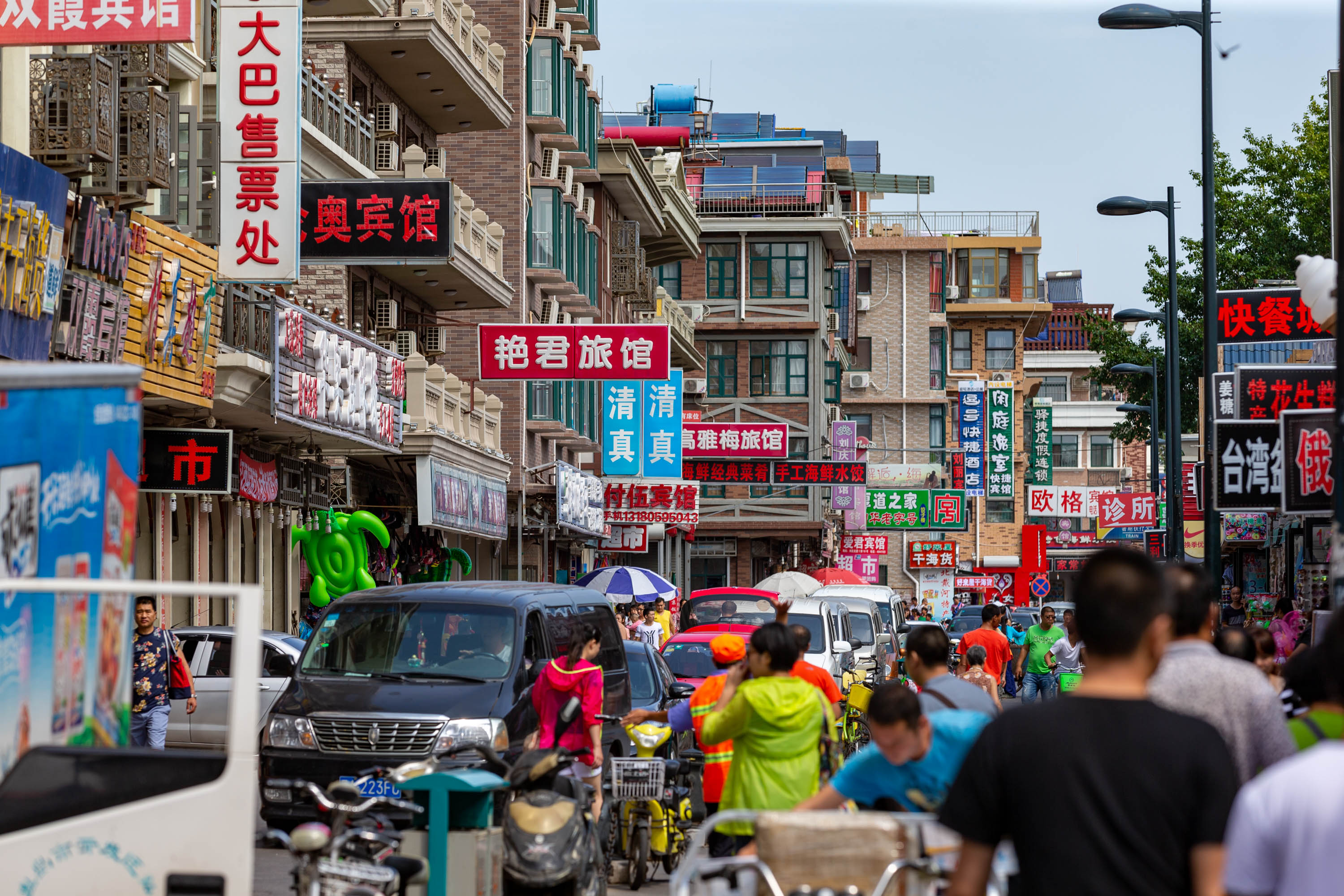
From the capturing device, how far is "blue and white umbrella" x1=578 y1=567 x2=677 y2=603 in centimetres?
3406

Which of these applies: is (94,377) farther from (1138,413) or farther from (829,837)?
(1138,413)

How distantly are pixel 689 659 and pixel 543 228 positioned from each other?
24.7 m

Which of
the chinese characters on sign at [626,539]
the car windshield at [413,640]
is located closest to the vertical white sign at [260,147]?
the car windshield at [413,640]

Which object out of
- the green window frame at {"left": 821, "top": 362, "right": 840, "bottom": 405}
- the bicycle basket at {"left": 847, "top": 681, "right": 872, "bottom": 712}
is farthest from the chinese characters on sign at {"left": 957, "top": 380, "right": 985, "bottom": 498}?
the bicycle basket at {"left": 847, "top": 681, "right": 872, "bottom": 712}

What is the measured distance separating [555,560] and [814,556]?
78.2 ft

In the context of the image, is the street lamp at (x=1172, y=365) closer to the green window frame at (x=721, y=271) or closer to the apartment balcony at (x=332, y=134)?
the apartment balcony at (x=332, y=134)

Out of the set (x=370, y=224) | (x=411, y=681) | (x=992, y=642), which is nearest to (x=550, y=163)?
(x=370, y=224)

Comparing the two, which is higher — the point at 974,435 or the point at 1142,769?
the point at 974,435

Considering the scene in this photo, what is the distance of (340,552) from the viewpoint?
89.7ft

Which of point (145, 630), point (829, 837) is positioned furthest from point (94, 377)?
point (145, 630)

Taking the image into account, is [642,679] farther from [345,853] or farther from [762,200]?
[762,200]

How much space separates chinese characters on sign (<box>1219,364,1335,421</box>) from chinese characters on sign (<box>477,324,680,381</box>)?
8.76 m

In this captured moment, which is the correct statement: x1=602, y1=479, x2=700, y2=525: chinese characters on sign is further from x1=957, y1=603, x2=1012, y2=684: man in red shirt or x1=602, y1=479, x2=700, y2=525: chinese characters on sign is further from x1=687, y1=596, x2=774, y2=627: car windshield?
x1=957, y1=603, x2=1012, y2=684: man in red shirt

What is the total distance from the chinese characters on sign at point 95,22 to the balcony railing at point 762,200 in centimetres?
5622
